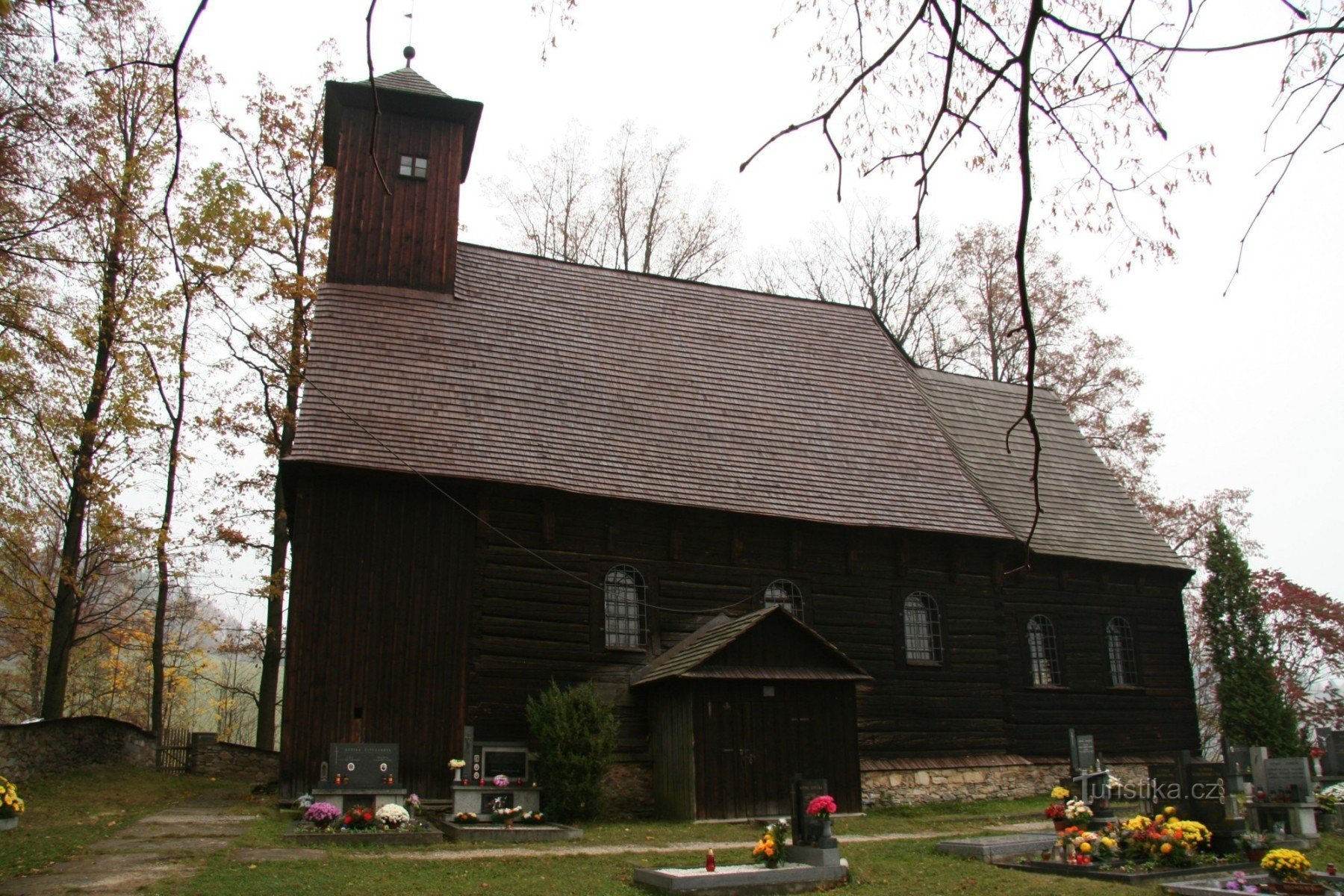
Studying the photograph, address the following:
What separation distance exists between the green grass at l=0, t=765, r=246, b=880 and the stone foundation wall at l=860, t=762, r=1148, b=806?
33.4 ft

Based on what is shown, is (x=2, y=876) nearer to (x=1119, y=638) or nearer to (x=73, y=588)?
(x=73, y=588)

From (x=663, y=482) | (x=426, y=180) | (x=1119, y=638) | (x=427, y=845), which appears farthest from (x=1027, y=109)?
(x=1119, y=638)

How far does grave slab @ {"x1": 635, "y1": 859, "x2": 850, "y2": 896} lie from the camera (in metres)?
8.83

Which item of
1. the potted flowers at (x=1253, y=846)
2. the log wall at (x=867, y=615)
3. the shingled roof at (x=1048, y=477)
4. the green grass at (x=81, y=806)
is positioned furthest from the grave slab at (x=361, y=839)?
the shingled roof at (x=1048, y=477)

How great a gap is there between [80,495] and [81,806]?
8327 mm

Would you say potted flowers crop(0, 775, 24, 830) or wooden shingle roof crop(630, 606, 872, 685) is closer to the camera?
potted flowers crop(0, 775, 24, 830)

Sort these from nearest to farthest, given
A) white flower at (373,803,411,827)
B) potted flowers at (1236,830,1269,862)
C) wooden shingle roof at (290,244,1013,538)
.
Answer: potted flowers at (1236,830,1269,862), white flower at (373,803,411,827), wooden shingle roof at (290,244,1013,538)

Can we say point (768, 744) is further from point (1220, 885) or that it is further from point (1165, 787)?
point (1220, 885)

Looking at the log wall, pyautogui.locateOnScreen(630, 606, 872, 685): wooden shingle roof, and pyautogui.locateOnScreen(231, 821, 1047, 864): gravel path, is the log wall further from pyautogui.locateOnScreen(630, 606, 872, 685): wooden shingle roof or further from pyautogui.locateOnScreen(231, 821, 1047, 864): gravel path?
pyautogui.locateOnScreen(231, 821, 1047, 864): gravel path

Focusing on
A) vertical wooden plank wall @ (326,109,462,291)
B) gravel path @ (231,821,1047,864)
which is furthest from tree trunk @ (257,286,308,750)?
gravel path @ (231,821,1047,864)

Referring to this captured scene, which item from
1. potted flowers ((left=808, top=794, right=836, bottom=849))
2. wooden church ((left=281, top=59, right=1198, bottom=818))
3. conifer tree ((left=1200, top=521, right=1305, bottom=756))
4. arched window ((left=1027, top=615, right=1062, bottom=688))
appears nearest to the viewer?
potted flowers ((left=808, top=794, right=836, bottom=849))

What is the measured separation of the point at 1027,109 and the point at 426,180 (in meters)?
17.9

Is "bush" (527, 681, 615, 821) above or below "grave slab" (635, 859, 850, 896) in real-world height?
above

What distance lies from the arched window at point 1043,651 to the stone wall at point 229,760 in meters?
15.2
